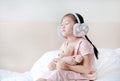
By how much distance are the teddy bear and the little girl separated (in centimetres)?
2

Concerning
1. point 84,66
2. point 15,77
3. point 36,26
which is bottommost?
point 15,77

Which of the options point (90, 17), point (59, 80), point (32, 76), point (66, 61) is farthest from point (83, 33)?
point (90, 17)

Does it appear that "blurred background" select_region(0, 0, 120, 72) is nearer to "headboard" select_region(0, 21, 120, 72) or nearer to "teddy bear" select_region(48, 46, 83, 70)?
"headboard" select_region(0, 21, 120, 72)

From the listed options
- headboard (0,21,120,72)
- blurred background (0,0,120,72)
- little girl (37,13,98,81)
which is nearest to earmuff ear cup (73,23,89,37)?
little girl (37,13,98,81)

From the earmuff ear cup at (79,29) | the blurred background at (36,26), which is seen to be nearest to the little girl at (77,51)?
the earmuff ear cup at (79,29)

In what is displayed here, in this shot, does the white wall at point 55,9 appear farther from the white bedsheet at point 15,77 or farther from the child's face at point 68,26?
the child's face at point 68,26

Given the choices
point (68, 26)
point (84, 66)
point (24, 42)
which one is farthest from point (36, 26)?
point (84, 66)

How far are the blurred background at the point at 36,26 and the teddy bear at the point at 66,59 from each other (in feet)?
2.39

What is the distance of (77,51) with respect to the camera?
1503 mm

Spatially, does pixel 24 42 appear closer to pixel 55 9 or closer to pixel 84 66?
pixel 55 9

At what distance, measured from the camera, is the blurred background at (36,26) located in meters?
2.20

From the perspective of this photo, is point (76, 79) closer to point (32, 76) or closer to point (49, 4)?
point (32, 76)

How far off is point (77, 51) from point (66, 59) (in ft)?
0.27

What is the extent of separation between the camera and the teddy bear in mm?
1440
